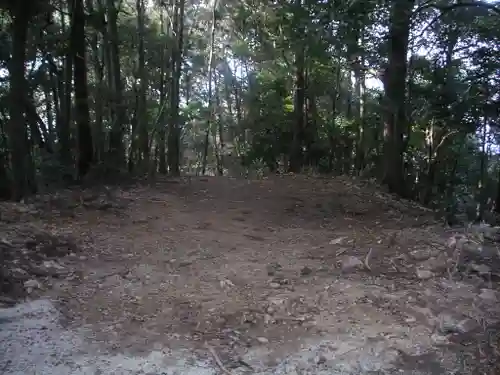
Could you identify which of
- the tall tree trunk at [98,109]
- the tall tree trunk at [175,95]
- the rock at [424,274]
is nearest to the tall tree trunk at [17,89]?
the tall tree trunk at [98,109]

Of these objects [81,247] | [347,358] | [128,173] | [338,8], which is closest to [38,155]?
[128,173]

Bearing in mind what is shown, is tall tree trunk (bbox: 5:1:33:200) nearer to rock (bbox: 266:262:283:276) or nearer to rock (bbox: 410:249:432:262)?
rock (bbox: 266:262:283:276)

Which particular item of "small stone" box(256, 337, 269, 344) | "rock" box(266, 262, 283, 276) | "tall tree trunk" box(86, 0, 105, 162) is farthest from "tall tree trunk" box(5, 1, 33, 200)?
"small stone" box(256, 337, 269, 344)

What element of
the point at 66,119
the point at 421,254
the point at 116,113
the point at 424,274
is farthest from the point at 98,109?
the point at 424,274

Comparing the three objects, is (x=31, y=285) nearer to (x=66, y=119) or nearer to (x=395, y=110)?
(x=395, y=110)

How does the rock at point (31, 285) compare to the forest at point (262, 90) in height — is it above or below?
below

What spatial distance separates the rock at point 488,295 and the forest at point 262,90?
300cm

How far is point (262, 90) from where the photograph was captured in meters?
15.9

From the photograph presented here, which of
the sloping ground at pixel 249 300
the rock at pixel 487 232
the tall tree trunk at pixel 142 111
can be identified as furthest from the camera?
the tall tree trunk at pixel 142 111

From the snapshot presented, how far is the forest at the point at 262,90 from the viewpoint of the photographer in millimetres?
7203

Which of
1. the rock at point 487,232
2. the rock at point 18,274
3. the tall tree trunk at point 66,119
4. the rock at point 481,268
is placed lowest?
the rock at point 18,274

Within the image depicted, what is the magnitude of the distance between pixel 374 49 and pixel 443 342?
17.5 feet

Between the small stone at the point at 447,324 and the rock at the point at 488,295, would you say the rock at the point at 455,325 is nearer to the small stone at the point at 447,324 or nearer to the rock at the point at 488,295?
the small stone at the point at 447,324

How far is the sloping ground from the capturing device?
10.6ft
